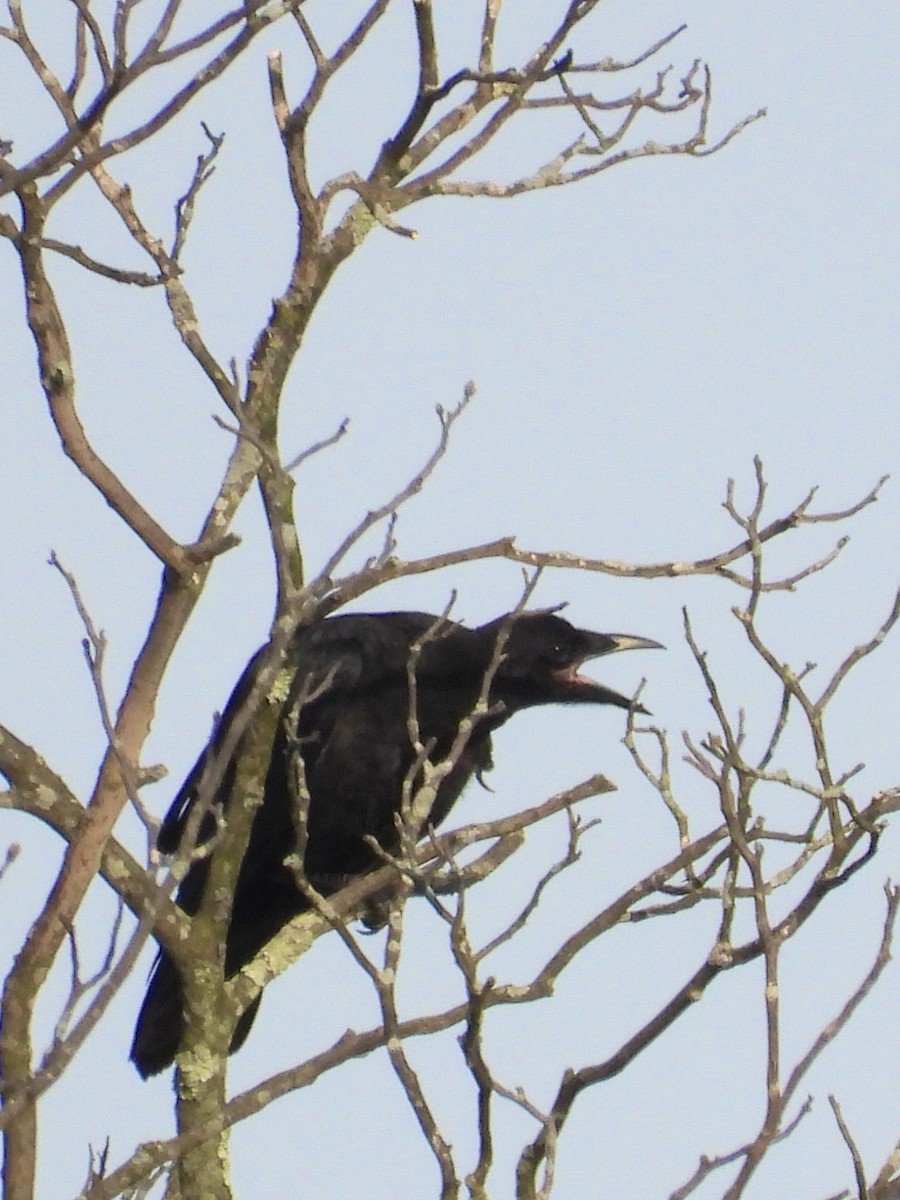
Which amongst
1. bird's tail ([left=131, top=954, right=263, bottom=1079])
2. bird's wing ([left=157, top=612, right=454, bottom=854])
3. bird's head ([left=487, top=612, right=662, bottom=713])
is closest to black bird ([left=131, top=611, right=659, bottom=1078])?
bird's wing ([left=157, top=612, right=454, bottom=854])

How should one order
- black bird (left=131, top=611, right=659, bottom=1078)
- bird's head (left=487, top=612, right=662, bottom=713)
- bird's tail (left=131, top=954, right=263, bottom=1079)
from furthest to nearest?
bird's head (left=487, top=612, right=662, bottom=713)
black bird (left=131, top=611, right=659, bottom=1078)
bird's tail (left=131, top=954, right=263, bottom=1079)

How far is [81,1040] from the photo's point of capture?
Result: 3168mm

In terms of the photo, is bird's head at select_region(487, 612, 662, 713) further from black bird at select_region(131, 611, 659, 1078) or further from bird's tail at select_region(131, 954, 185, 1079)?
bird's tail at select_region(131, 954, 185, 1079)

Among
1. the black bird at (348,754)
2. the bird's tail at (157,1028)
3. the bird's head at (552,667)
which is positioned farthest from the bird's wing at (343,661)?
the bird's tail at (157,1028)

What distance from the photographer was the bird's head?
774 centimetres

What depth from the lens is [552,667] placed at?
7758 millimetres

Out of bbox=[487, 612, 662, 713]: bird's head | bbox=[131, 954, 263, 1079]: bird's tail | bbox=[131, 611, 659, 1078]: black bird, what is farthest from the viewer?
bbox=[487, 612, 662, 713]: bird's head

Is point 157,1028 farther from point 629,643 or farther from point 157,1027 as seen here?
point 629,643

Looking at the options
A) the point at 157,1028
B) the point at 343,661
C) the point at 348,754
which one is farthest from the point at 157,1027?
the point at 343,661

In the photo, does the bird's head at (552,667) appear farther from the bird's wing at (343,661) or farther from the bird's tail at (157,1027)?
the bird's tail at (157,1027)

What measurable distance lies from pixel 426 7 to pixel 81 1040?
299 centimetres

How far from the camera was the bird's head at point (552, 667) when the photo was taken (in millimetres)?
7738

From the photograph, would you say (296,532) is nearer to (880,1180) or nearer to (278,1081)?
(278,1081)

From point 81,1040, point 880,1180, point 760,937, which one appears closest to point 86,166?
point 81,1040
